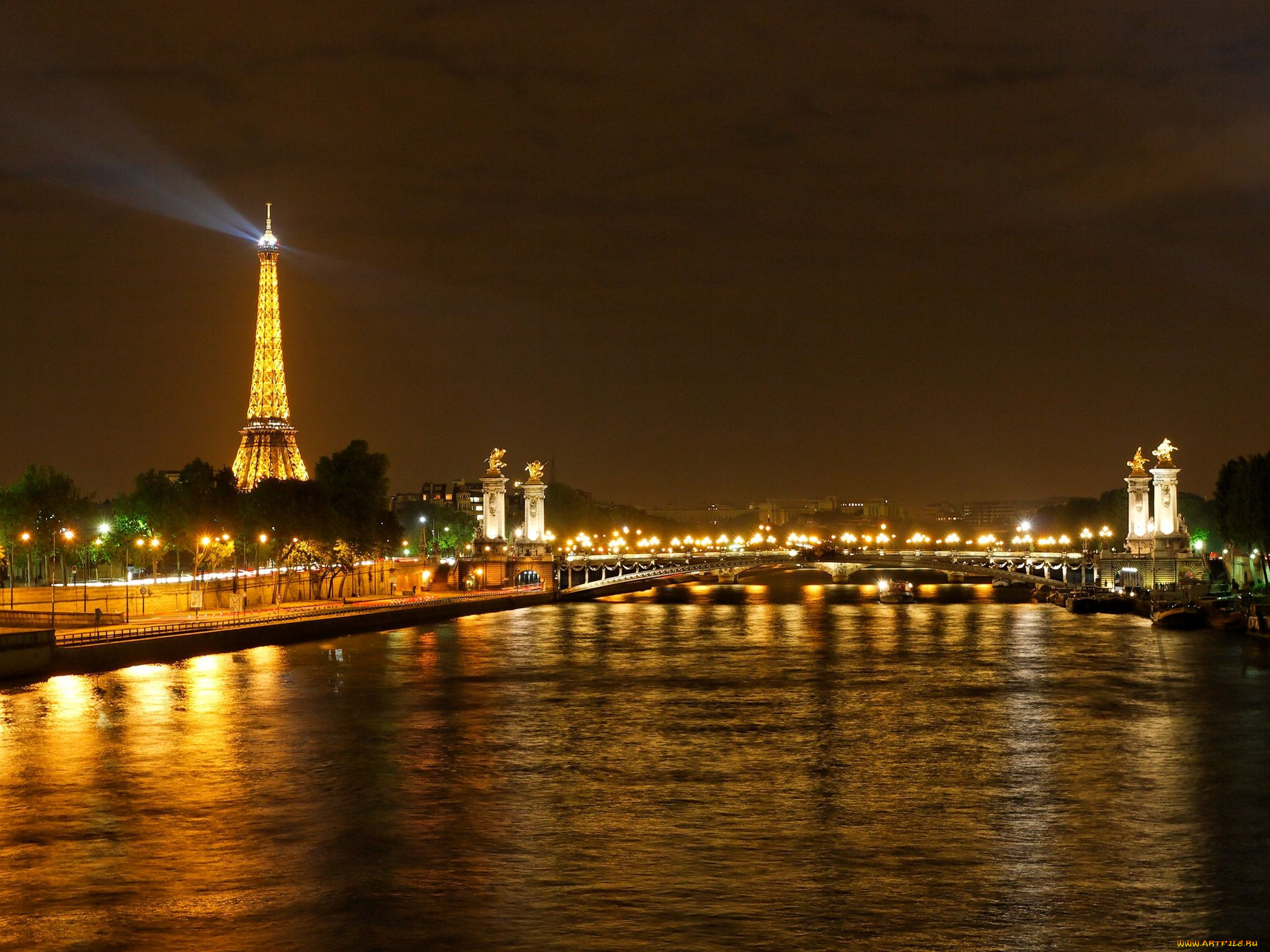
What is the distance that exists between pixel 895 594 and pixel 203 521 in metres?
44.8

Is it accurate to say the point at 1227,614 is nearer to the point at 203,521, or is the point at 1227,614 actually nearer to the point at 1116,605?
the point at 1116,605

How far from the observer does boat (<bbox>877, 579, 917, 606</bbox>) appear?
294 ft

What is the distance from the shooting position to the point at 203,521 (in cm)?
6381

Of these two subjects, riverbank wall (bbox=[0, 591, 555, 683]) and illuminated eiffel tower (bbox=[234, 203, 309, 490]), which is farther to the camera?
illuminated eiffel tower (bbox=[234, 203, 309, 490])

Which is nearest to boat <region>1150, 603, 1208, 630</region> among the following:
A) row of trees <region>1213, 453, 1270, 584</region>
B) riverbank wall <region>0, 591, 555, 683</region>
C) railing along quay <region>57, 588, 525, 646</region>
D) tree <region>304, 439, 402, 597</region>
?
row of trees <region>1213, 453, 1270, 584</region>

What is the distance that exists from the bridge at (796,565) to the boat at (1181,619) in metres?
27.5

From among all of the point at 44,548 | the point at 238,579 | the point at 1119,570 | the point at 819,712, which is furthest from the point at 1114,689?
the point at 1119,570

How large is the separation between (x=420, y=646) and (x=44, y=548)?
1731cm

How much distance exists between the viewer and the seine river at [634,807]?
16.7 m

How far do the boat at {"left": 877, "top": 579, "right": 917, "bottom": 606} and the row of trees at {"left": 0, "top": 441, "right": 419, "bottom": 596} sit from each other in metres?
31.0

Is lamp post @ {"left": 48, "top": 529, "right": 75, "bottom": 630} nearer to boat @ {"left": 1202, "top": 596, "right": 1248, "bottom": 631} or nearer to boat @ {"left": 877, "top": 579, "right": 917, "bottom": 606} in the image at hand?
boat @ {"left": 1202, "top": 596, "right": 1248, "bottom": 631}

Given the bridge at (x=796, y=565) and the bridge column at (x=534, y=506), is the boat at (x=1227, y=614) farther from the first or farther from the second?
the bridge column at (x=534, y=506)

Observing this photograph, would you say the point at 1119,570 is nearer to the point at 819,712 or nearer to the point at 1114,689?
the point at 1114,689

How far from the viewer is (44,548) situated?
59.9m
